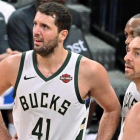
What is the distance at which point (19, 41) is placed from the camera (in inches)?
213

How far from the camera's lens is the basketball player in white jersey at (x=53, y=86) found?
12.2ft

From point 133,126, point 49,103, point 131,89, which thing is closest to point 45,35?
point 49,103

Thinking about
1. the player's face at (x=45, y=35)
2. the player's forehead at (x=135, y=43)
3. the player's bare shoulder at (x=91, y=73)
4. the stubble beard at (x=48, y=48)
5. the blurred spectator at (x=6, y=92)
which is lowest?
the blurred spectator at (x=6, y=92)

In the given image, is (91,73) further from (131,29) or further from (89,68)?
(131,29)

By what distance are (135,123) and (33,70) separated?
1.29 metres

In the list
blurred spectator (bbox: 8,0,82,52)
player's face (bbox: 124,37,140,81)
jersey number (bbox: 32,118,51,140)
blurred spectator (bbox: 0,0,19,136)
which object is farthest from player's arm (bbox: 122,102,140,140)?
blurred spectator (bbox: 8,0,82,52)

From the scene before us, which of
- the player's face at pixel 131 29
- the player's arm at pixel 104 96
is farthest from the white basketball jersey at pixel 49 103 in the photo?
the player's face at pixel 131 29

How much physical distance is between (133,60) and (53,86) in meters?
0.73

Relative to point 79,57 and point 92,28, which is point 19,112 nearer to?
point 79,57

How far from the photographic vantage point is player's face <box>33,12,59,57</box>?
12.1 feet

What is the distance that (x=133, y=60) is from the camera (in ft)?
10.6

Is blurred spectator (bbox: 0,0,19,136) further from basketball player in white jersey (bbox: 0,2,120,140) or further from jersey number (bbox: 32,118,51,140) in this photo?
jersey number (bbox: 32,118,51,140)

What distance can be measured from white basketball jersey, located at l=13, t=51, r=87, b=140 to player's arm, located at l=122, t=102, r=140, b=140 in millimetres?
1019

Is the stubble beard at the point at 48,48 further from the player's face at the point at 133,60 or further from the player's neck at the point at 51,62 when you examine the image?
the player's face at the point at 133,60
